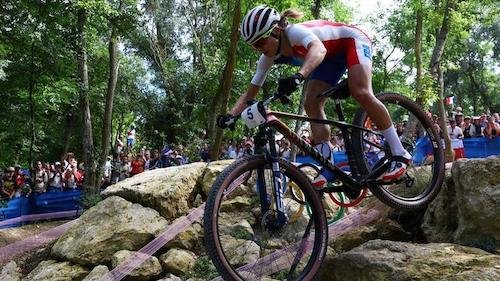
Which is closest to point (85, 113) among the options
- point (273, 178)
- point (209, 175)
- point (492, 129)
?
point (209, 175)

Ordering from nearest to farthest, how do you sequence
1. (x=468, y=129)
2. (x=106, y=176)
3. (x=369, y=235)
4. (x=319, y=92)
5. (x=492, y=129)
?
1. (x=319, y=92)
2. (x=369, y=235)
3. (x=492, y=129)
4. (x=468, y=129)
5. (x=106, y=176)

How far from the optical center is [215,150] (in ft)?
40.4

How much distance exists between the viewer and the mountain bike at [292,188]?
12.4 ft

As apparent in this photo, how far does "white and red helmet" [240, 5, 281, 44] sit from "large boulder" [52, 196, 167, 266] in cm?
433

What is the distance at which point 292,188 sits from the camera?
169 inches

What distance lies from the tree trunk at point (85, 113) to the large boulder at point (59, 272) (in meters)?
8.21

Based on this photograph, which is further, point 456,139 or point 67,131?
point 67,131

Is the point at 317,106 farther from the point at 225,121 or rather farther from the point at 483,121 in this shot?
the point at 483,121

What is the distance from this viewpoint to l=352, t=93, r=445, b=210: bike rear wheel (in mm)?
4625

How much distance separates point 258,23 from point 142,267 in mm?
4300

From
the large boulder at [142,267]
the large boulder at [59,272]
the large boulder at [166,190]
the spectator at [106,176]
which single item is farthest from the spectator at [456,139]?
the spectator at [106,176]

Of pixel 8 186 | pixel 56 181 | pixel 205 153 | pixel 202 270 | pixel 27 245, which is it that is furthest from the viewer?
pixel 56 181

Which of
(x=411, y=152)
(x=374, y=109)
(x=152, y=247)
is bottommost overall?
(x=152, y=247)

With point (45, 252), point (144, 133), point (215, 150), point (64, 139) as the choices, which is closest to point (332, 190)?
point (45, 252)
